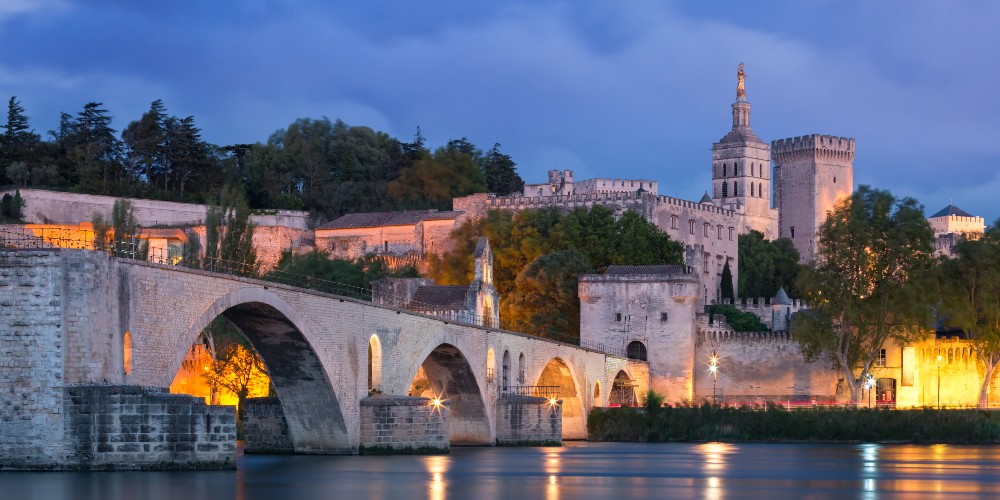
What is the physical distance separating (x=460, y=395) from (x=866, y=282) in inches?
958

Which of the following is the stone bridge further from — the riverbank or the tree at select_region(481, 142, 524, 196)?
the tree at select_region(481, 142, 524, 196)

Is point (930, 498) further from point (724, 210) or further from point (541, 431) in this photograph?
Answer: point (724, 210)

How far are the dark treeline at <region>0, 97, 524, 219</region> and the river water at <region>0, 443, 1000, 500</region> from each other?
5973cm

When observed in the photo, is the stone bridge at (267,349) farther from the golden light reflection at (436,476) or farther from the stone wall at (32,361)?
the golden light reflection at (436,476)

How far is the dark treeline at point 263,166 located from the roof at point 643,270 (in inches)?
1266

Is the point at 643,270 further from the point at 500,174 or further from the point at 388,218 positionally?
the point at 500,174

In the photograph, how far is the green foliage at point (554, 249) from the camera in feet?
286

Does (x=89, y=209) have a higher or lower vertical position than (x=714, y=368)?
higher

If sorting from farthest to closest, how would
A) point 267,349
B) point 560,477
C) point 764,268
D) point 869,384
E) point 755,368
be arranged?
point 764,268 < point 755,368 < point 869,384 < point 267,349 < point 560,477

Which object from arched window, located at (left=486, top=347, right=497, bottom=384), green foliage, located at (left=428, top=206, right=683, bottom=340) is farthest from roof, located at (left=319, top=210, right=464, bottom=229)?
arched window, located at (left=486, top=347, right=497, bottom=384)

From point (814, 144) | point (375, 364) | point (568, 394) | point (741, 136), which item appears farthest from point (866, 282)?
point (741, 136)

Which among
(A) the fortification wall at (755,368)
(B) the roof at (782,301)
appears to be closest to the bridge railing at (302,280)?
(A) the fortification wall at (755,368)

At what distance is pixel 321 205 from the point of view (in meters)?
122

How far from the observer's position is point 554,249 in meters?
92.9
